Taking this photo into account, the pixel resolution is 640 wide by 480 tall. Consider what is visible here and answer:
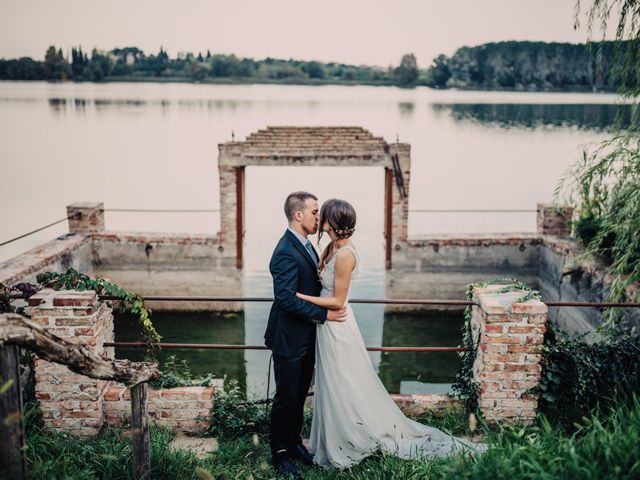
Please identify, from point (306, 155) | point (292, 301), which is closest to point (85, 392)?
point (292, 301)

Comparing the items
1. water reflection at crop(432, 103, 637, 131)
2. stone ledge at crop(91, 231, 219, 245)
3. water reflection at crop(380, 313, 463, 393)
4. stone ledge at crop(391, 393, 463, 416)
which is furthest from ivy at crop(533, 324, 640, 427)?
water reflection at crop(432, 103, 637, 131)

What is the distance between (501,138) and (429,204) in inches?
920

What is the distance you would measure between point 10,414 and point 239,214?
10.00 m

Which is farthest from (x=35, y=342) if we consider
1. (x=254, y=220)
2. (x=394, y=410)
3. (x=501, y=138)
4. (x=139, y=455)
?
(x=501, y=138)

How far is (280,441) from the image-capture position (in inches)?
163

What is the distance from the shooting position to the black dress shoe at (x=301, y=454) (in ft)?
13.8

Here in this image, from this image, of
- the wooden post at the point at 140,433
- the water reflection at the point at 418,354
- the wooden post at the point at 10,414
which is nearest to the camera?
the wooden post at the point at 10,414

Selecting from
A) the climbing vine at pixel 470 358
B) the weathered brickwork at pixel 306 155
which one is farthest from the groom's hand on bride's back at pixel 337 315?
the weathered brickwork at pixel 306 155

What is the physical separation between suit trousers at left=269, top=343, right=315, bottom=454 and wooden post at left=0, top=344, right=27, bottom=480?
1.72m

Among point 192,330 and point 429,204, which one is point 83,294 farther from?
point 429,204

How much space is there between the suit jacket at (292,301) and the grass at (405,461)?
2.90 ft

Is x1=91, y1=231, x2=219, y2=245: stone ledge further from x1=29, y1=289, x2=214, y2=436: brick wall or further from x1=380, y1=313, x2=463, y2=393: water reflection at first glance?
x1=29, y1=289, x2=214, y2=436: brick wall

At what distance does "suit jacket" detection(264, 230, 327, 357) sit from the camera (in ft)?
12.7

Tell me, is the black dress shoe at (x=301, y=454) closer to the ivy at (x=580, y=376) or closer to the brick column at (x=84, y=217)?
the ivy at (x=580, y=376)
